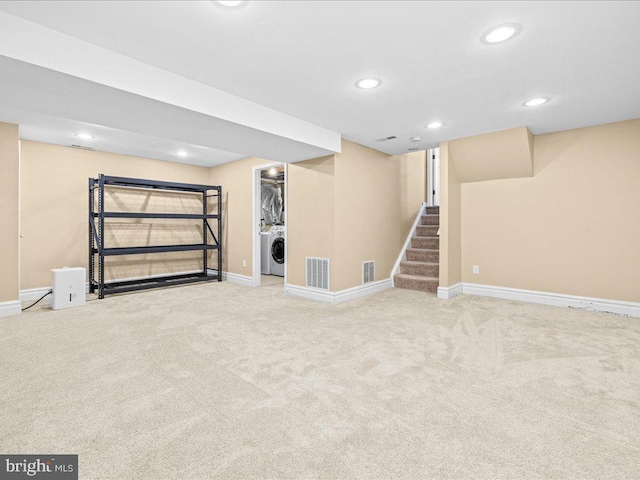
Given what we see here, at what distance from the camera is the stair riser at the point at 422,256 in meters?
5.54

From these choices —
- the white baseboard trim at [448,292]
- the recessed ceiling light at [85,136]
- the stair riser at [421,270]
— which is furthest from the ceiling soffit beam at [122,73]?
the stair riser at [421,270]

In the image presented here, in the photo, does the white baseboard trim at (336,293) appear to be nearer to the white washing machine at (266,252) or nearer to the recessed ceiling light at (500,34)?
the white washing machine at (266,252)

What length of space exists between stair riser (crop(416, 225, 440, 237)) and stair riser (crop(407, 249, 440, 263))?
521 millimetres

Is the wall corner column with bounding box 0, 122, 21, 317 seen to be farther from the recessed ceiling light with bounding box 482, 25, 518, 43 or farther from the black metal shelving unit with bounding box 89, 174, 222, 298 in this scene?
the recessed ceiling light with bounding box 482, 25, 518, 43

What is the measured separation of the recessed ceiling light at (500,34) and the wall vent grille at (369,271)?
128 inches

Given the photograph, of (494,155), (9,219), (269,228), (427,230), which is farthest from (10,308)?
(494,155)

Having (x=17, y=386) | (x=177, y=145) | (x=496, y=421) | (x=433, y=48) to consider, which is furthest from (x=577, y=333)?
(x=177, y=145)

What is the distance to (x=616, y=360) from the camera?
2455 millimetres

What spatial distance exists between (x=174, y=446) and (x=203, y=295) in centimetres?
348

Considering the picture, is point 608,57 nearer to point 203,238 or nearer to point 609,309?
point 609,309

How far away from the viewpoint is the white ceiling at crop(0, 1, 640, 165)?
6.03ft

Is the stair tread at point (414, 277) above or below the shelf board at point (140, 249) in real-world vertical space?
below

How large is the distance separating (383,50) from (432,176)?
17.0 feet

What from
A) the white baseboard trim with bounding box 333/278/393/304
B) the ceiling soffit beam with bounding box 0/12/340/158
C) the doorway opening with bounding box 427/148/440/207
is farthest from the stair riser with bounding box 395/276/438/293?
the ceiling soffit beam with bounding box 0/12/340/158
